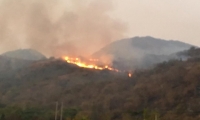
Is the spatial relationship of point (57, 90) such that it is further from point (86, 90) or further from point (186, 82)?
Answer: point (186, 82)

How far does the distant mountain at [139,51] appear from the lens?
11694cm

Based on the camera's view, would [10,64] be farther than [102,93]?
Yes

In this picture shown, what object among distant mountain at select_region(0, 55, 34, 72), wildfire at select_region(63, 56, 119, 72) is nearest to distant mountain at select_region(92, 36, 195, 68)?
wildfire at select_region(63, 56, 119, 72)

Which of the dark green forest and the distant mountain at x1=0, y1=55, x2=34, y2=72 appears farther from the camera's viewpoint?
the distant mountain at x1=0, y1=55, x2=34, y2=72

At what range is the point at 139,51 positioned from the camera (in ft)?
486

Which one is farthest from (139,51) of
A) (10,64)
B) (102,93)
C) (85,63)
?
(102,93)

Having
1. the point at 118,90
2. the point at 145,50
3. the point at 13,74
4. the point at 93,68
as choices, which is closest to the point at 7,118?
the point at 118,90

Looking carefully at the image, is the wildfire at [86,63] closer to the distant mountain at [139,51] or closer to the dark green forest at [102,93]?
the dark green forest at [102,93]

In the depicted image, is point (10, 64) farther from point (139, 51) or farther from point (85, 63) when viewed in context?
point (139, 51)

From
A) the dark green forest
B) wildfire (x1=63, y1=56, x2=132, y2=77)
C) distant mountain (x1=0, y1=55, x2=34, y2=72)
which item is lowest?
the dark green forest

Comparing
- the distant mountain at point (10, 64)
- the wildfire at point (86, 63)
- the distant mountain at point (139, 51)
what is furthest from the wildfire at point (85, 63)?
the distant mountain at point (10, 64)

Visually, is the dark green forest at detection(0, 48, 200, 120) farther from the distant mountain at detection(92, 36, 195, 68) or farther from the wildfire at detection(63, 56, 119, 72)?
the distant mountain at detection(92, 36, 195, 68)

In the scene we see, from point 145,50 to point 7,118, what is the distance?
112 meters

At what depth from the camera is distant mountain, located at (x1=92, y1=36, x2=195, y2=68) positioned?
117 meters
